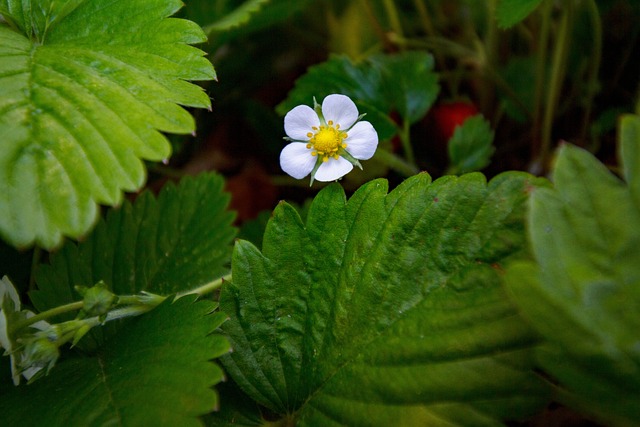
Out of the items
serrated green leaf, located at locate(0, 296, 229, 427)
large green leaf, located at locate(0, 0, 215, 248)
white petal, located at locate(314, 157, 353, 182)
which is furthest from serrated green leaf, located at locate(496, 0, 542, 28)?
serrated green leaf, located at locate(0, 296, 229, 427)

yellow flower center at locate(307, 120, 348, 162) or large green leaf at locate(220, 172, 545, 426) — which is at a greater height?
yellow flower center at locate(307, 120, 348, 162)

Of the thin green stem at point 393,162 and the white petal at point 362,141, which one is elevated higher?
the white petal at point 362,141

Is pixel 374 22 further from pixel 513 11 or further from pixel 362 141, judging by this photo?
pixel 362 141

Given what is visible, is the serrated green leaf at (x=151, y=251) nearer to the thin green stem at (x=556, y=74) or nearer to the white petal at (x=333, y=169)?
the white petal at (x=333, y=169)

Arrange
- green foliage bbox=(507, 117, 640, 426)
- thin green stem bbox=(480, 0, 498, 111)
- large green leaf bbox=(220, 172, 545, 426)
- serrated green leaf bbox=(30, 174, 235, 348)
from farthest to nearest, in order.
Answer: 1. thin green stem bbox=(480, 0, 498, 111)
2. serrated green leaf bbox=(30, 174, 235, 348)
3. large green leaf bbox=(220, 172, 545, 426)
4. green foliage bbox=(507, 117, 640, 426)

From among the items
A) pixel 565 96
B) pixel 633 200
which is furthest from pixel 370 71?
pixel 633 200

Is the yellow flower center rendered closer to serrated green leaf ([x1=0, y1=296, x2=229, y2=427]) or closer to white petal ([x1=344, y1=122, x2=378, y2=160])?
white petal ([x1=344, y1=122, x2=378, y2=160])

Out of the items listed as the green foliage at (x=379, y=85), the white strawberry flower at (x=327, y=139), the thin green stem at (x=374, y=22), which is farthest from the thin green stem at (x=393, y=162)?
the thin green stem at (x=374, y=22)
